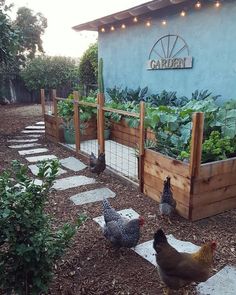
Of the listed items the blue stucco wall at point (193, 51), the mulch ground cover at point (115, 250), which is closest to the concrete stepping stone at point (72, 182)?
the mulch ground cover at point (115, 250)

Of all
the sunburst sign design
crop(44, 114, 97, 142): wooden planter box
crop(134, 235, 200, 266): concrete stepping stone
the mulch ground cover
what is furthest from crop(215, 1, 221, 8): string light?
crop(134, 235, 200, 266): concrete stepping stone

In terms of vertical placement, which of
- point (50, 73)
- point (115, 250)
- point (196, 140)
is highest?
point (50, 73)

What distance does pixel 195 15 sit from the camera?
5895 millimetres

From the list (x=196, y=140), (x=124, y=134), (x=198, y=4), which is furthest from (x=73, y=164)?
(x=198, y=4)

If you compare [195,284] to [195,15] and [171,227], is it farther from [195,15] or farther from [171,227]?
[195,15]

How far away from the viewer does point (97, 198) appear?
3795 mm

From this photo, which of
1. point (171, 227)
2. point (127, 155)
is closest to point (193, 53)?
point (127, 155)

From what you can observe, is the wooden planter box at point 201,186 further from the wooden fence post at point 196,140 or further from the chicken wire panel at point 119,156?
the chicken wire panel at point 119,156

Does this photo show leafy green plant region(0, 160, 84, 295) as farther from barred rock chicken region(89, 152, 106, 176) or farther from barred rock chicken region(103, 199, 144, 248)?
barred rock chicken region(89, 152, 106, 176)

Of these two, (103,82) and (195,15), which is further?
(103,82)

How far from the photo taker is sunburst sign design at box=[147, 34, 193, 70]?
6.18 m

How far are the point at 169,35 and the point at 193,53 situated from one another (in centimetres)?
88

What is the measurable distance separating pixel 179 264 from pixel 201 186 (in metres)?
1.24

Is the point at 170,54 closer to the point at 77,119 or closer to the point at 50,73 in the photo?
the point at 77,119
